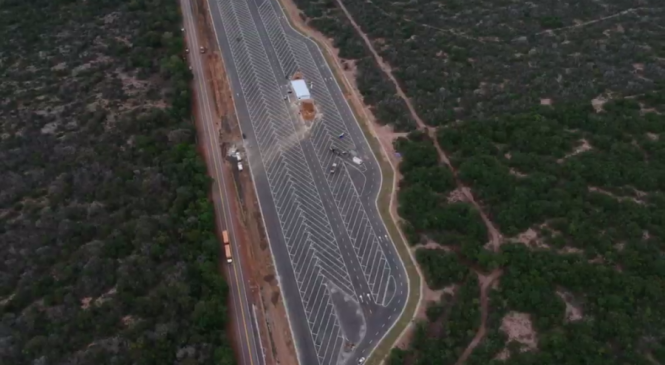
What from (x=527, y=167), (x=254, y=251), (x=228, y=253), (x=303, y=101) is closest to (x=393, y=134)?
(x=303, y=101)

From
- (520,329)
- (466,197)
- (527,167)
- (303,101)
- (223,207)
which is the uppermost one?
(303,101)

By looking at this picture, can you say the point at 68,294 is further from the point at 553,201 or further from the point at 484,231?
the point at 553,201

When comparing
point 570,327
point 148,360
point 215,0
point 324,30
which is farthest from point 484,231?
point 215,0

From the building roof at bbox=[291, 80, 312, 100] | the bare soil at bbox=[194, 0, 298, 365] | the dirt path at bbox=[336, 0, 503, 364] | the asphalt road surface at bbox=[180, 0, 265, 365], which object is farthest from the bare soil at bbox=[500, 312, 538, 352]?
the building roof at bbox=[291, 80, 312, 100]

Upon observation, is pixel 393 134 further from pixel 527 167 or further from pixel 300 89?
pixel 527 167

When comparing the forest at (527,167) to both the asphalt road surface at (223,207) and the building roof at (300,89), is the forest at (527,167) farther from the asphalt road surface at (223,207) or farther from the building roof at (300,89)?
the asphalt road surface at (223,207)
